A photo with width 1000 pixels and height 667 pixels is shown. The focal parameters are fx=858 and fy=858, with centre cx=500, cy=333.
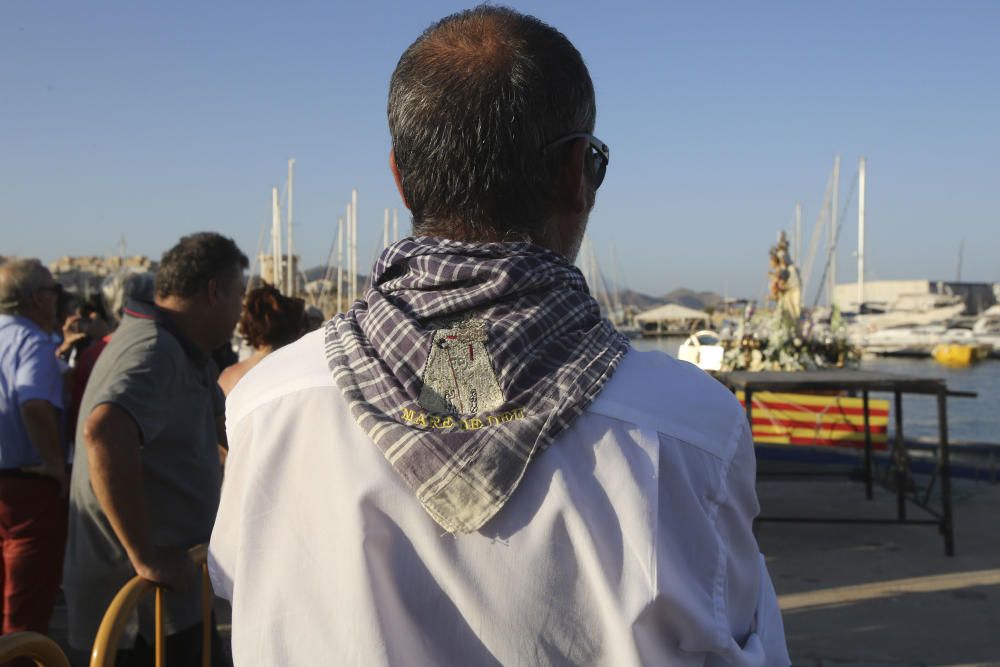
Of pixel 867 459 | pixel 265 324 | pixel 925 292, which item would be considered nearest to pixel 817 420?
pixel 867 459

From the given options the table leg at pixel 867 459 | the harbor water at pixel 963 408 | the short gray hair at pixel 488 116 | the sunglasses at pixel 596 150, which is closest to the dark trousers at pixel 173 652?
the short gray hair at pixel 488 116

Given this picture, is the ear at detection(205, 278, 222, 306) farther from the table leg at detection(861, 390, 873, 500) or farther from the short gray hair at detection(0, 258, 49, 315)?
the table leg at detection(861, 390, 873, 500)

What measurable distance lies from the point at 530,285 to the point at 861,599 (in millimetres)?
5143

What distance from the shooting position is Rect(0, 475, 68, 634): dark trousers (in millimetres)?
3848

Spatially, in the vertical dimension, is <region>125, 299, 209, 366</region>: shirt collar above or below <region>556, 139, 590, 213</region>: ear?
below

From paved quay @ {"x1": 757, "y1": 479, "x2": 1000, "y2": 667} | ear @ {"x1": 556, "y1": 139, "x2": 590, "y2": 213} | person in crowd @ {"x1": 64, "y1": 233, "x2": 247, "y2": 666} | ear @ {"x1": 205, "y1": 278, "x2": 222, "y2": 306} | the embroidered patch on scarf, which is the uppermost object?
ear @ {"x1": 556, "y1": 139, "x2": 590, "y2": 213}

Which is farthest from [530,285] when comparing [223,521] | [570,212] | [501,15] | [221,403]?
[221,403]

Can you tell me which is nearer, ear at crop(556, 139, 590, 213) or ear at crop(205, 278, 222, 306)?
ear at crop(556, 139, 590, 213)

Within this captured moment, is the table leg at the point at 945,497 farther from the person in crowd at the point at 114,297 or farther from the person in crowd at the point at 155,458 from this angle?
the person in crowd at the point at 114,297

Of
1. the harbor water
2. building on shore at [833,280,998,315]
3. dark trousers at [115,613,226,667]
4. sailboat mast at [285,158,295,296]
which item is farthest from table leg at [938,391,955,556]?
building on shore at [833,280,998,315]

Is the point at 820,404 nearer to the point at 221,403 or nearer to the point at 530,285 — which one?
the point at 221,403

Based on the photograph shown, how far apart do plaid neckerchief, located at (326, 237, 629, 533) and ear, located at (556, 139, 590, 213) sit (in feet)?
0.36

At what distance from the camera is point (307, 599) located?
3.78 feet

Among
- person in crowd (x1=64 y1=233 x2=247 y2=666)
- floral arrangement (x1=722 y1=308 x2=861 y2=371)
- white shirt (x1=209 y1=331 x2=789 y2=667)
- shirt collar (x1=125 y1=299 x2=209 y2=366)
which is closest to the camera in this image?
white shirt (x1=209 y1=331 x2=789 y2=667)
